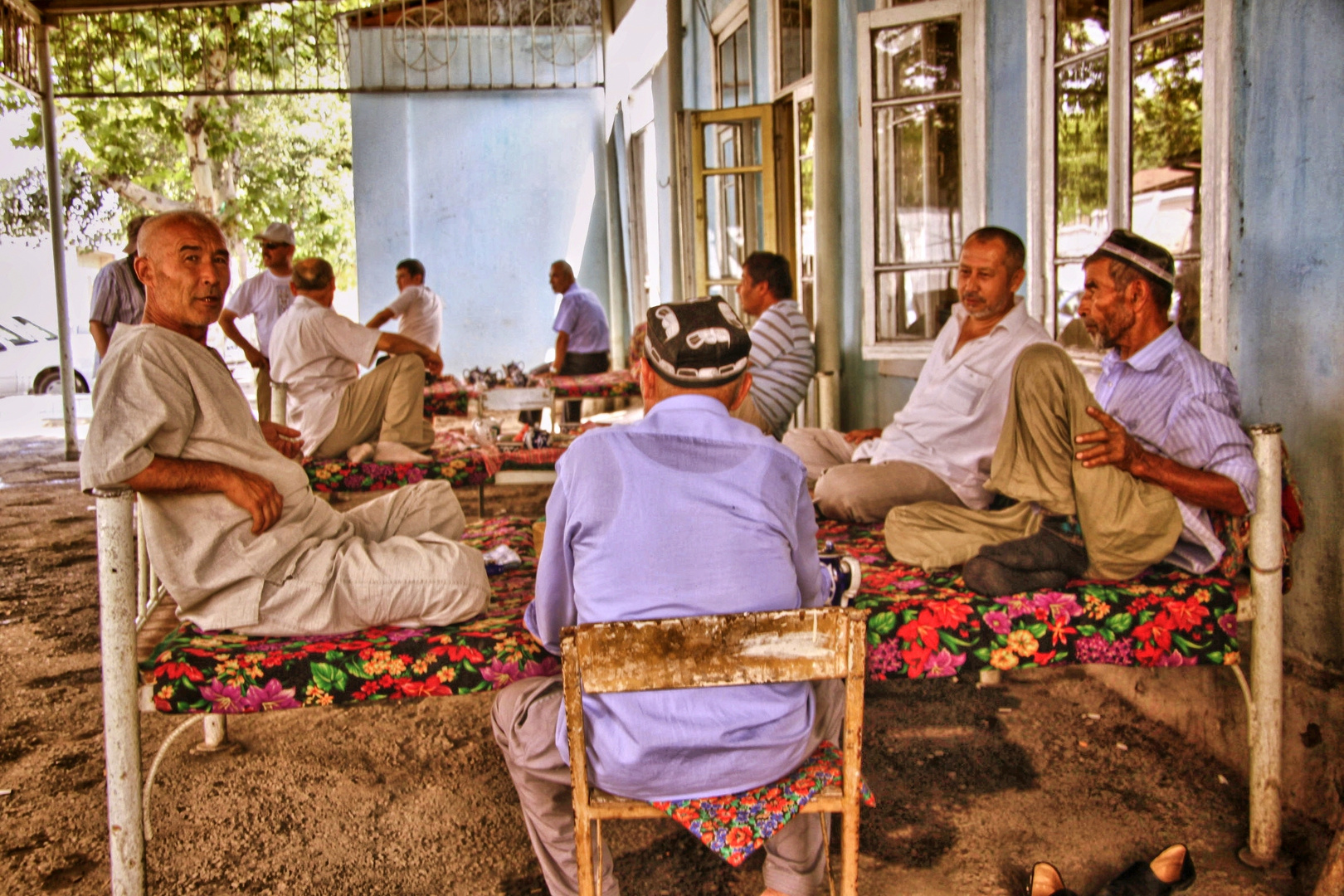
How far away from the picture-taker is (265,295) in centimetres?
773

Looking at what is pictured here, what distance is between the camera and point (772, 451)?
202 centimetres

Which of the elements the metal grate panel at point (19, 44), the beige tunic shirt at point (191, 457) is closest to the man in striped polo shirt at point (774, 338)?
the beige tunic shirt at point (191, 457)

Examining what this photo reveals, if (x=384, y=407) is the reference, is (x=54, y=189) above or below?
above

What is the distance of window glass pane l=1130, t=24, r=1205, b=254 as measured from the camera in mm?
3434

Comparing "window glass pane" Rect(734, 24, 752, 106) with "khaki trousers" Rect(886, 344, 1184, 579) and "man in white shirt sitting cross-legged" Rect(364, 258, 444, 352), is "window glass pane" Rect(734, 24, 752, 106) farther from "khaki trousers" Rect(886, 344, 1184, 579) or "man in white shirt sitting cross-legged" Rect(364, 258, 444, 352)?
"khaki trousers" Rect(886, 344, 1184, 579)

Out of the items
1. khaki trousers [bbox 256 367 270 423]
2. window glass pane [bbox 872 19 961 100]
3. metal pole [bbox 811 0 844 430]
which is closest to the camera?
window glass pane [bbox 872 19 961 100]

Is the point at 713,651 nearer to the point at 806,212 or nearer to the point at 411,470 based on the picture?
the point at 411,470

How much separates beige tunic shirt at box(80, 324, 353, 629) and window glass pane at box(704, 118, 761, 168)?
5.11 meters

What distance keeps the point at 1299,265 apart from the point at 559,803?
230cm

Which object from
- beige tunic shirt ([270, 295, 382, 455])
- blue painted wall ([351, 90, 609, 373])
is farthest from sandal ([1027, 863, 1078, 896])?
blue painted wall ([351, 90, 609, 373])

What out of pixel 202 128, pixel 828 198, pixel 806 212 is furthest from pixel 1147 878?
pixel 202 128

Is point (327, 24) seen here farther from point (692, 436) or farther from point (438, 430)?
point (692, 436)

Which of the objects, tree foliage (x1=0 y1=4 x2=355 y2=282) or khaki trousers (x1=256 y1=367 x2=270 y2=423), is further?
tree foliage (x1=0 y1=4 x2=355 y2=282)

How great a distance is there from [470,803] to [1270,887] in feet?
6.72
